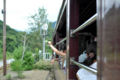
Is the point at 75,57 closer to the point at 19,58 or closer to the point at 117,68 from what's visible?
the point at 117,68

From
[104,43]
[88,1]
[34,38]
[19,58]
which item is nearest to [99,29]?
[104,43]

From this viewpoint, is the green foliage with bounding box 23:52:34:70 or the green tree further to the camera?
the green tree

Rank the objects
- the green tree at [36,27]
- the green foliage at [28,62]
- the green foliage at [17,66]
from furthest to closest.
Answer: the green tree at [36,27], the green foliage at [28,62], the green foliage at [17,66]

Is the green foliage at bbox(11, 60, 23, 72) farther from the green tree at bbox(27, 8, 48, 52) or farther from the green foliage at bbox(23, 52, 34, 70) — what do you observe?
the green tree at bbox(27, 8, 48, 52)

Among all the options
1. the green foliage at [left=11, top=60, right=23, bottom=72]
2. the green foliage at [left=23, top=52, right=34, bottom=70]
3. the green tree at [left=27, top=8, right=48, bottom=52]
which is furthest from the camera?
the green tree at [left=27, top=8, right=48, bottom=52]

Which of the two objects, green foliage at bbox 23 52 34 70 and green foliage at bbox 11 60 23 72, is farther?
green foliage at bbox 23 52 34 70

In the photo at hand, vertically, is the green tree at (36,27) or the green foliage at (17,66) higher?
the green tree at (36,27)

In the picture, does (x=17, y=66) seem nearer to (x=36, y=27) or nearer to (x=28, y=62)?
(x=28, y=62)

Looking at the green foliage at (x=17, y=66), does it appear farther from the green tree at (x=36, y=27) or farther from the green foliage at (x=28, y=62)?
the green tree at (x=36, y=27)

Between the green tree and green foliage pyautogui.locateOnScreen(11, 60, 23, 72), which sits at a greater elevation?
the green tree

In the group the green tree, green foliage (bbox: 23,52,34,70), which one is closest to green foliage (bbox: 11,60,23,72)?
green foliage (bbox: 23,52,34,70)

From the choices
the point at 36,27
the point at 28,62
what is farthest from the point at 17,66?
the point at 36,27

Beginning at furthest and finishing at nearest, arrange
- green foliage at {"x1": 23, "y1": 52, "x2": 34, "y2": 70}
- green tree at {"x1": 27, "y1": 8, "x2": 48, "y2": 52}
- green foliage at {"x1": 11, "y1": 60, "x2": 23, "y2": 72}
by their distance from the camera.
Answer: green tree at {"x1": 27, "y1": 8, "x2": 48, "y2": 52} < green foliage at {"x1": 23, "y1": 52, "x2": 34, "y2": 70} < green foliage at {"x1": 11, "y1": 60, "x2": 23, "y2": 72}

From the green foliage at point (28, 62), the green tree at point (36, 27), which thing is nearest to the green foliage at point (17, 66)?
the green foliage at point (28, 62)
